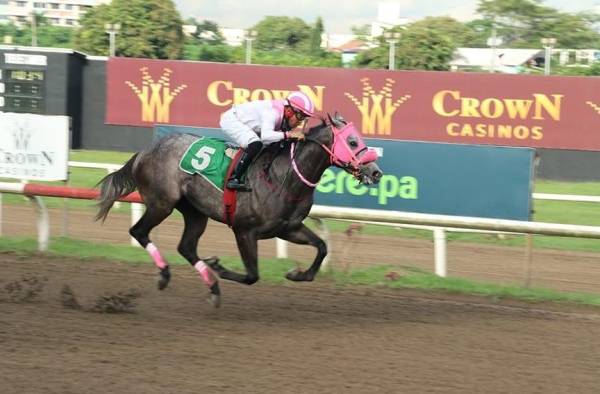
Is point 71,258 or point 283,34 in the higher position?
point 283,34

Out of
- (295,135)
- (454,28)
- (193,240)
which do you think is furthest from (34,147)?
(454,28)

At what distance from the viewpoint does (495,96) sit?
73.1 feet

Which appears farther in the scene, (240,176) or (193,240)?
(193,240)

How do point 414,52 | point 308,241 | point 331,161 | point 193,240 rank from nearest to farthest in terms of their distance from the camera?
point 331,161 < point 308,241 < point 193,240 < point 414,52

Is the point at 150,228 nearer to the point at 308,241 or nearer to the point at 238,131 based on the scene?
the point at 238,131

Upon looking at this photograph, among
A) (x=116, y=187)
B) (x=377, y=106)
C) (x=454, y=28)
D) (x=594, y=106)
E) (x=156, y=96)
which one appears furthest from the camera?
(x=454, y=28)

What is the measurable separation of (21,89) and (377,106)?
8630mm

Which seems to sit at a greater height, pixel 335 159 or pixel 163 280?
pixel 335 159

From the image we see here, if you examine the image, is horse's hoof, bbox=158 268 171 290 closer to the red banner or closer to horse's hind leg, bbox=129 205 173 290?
horse's hind leg, bbox=129 205 173 290

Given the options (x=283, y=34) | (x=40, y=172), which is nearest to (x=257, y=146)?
(x=40, y=172)

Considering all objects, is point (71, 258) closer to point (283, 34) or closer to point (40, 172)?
point (40, 172)

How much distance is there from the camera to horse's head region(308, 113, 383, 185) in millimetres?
7312

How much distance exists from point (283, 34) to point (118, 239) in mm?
83434

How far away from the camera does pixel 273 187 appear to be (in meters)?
7.56
